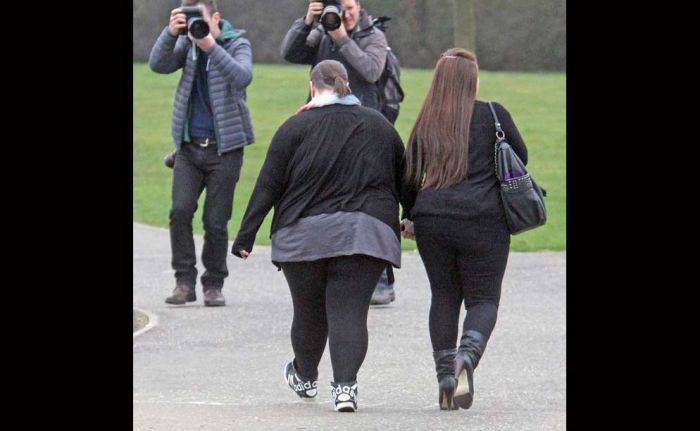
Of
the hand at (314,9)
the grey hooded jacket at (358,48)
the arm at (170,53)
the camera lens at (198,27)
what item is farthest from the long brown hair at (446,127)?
the arm at (170,53)

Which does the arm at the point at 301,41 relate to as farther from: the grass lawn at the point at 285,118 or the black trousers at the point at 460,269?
the grass lawn at the point at 285,118

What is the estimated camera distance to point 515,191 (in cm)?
731

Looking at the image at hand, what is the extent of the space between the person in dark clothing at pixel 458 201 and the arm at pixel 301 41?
8.72 feet

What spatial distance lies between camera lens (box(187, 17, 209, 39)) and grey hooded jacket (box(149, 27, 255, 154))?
0.12m

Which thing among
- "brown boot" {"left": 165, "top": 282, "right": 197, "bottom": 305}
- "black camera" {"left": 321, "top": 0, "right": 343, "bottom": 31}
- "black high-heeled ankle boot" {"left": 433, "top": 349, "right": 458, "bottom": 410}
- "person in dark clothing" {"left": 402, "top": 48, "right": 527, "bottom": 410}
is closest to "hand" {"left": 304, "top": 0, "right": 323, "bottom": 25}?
"black camera" {"left": 321, "top": 0, "right": 343, "bottom": 31}

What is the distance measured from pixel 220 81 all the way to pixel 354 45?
3.13 feet

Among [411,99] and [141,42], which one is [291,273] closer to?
[411,99]

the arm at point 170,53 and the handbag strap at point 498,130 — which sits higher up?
the handbag strap at point 498,130

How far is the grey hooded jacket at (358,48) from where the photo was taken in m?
9.84
